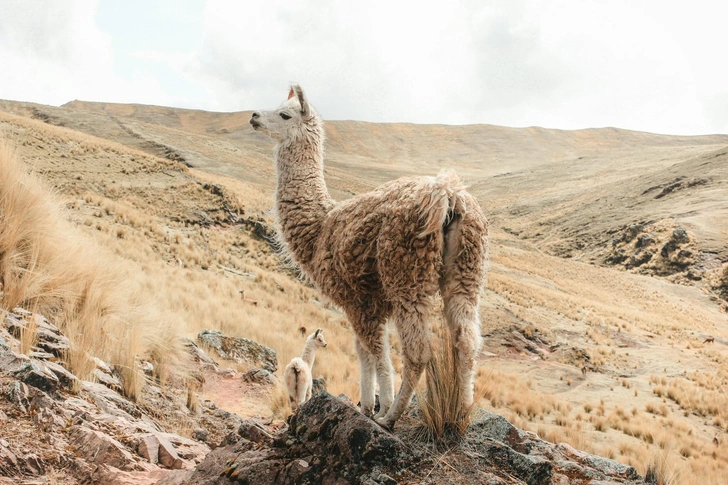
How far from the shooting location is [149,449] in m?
3.35

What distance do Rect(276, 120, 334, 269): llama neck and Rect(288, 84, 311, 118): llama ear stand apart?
0.54 ft

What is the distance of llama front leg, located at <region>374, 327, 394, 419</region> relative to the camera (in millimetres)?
3865

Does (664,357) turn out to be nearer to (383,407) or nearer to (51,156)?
(383,407)

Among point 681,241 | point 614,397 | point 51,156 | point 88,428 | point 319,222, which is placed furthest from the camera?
point 681,241

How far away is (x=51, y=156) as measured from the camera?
90.6 ft

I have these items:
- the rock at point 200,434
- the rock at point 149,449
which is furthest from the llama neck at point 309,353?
the rock at point 149,449

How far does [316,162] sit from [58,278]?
3.01m

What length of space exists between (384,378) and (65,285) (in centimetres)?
366

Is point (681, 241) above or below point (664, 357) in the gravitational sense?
above

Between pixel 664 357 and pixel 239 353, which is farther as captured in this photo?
pixel 664 357

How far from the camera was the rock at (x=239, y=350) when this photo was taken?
364 inches

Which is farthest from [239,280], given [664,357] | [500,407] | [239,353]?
[664,357]

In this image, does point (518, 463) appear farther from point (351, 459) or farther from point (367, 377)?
point (367, 377)

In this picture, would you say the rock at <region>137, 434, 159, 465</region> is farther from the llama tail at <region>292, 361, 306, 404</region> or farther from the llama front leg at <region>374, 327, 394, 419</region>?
the llama tail at <region>292, 361, 306, 404</region>
